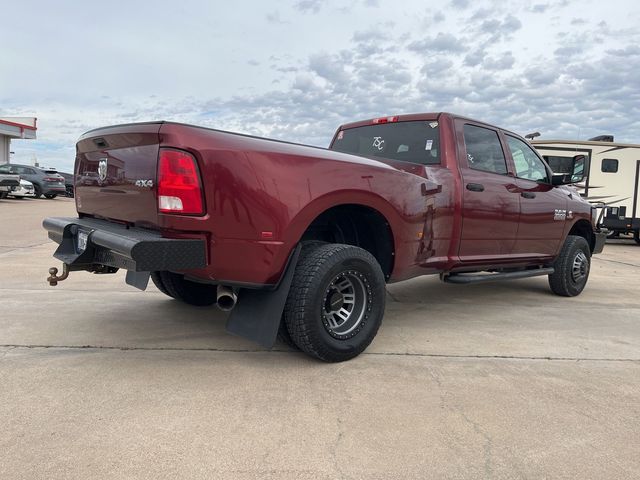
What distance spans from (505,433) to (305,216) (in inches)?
65.0

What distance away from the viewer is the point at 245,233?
3.01 m

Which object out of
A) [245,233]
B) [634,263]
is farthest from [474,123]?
[634,263]

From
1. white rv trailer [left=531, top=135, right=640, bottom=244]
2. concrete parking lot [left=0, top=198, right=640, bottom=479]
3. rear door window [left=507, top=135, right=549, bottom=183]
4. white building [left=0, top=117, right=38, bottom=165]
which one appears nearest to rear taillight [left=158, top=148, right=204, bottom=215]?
concrete parking lot [left=0, top=198, right=640, bottom=479]

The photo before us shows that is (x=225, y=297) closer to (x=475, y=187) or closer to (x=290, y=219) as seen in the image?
(x=290, y=219)

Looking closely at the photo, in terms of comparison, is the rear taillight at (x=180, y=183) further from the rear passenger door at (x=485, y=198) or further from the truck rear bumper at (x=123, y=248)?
the rear passenger door at (x=485, y=198)

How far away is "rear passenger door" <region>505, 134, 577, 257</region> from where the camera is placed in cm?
525

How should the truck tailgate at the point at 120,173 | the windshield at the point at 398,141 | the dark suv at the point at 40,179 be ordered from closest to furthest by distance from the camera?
the truck tailgate at the point at 120,173 < the windshield at the point at 398,141 < the dark suv at the point at 40,179

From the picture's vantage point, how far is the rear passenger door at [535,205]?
17.2ft

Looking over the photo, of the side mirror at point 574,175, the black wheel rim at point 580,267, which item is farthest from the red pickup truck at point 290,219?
the black wheel rim at point 580,267

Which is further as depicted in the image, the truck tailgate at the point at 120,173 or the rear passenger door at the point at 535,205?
the rear passenger door at the point at 535,205

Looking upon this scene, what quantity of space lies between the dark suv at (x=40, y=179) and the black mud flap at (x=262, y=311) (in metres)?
25.7

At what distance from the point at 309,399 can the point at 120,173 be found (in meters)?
1.85

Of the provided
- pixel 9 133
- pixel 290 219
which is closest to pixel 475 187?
pixel 290 219

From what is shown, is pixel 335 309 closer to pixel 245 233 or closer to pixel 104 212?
pixel 245 233
